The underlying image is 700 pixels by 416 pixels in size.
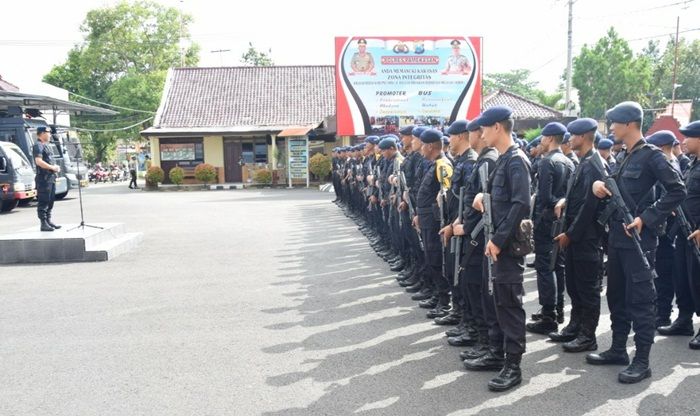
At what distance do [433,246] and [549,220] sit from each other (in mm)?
1213

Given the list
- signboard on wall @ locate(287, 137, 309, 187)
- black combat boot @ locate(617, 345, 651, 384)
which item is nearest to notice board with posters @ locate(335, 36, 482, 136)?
signboard on wall @ locate(287, 137, 309, 187)

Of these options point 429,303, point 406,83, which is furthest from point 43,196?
point 406,83

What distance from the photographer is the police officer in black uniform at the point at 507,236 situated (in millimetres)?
3945

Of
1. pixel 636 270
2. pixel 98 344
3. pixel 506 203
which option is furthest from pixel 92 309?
pixel 636 270

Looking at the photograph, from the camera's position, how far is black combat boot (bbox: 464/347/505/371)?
14.4 ft

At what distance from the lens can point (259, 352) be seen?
4938 millimetres

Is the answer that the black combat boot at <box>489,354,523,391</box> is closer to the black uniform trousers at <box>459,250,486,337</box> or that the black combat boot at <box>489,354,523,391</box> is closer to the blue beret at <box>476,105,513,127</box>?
the black uniform trousers at <box>459,250,486,337</box>

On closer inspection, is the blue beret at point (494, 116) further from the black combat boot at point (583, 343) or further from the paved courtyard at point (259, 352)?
the black combat boot at point (583, 343)

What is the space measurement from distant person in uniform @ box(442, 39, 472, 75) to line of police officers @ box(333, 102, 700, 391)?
1718cm

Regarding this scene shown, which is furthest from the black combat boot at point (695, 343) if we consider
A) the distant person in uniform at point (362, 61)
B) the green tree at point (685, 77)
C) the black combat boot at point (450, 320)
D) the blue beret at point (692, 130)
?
the green tree at point (685, 77)

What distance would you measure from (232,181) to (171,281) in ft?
71.4

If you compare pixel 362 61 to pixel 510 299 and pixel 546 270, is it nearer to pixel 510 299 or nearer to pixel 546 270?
pixel 546 270

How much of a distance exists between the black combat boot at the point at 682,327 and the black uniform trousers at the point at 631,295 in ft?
3.56

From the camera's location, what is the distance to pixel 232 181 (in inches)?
1148
